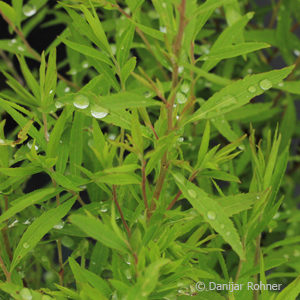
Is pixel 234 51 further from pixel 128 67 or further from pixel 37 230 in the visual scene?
pixel 37 230

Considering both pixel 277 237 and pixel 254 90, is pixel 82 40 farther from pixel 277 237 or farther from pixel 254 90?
pixel 277 237

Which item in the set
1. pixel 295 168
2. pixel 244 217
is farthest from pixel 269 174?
pixel 295 168

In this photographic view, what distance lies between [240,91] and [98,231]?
0.14 meters

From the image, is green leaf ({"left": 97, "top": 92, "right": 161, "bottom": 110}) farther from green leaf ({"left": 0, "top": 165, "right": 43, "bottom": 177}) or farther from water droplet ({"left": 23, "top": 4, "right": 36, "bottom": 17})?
water droplet ({"left": 23, "top": 4, "right": 36, "bottom": 17})

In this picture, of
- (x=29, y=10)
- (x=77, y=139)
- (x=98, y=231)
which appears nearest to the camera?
(x=98, y=231)

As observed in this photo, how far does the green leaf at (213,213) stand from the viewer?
0.84 ft

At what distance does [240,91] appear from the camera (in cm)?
29

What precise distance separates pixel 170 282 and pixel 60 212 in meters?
0.10

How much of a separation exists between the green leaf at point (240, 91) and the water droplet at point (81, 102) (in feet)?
0.25

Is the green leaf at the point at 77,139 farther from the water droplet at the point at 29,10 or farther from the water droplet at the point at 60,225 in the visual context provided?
the water droplet at the point at 29,10

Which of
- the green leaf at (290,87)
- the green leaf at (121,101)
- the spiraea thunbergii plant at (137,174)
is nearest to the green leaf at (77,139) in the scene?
the spiraea thunbergii plant at (137,174)

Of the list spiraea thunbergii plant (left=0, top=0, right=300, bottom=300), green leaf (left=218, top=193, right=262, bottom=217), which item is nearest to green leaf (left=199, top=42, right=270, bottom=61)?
spiraea thunbergii plant (left=0, top=0, right=300, bottom=300)

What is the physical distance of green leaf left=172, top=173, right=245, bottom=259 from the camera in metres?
0.26

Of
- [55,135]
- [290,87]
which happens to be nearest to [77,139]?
[55,135]
